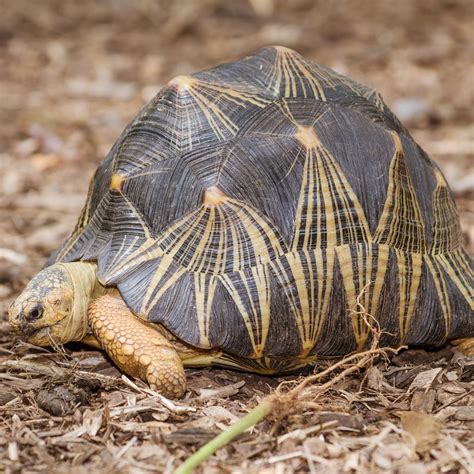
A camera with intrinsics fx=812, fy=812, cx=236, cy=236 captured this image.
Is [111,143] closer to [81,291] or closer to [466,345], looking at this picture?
[81,291]

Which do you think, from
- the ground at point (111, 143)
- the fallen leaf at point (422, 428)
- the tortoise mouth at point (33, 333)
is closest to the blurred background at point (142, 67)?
the ground at point (111, 143)

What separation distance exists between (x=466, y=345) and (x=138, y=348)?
151 cm

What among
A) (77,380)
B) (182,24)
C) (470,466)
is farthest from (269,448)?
(182,24)

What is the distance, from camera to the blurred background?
5953mm

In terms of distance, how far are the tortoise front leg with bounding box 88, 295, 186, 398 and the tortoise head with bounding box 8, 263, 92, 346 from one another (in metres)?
0.10

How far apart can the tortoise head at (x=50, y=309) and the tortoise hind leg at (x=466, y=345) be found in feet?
5.50

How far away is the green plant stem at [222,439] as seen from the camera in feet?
8.07

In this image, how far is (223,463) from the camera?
266 centimetres

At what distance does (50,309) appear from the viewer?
3.31 m

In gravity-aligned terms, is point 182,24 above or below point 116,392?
above

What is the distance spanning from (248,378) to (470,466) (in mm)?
1162

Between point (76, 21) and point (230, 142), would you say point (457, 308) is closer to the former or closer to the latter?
point (230, 142)

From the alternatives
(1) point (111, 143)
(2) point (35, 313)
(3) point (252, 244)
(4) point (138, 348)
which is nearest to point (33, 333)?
(2) point (35, 313)

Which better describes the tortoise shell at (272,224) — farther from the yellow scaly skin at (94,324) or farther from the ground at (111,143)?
the ground at (111,143)
